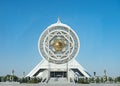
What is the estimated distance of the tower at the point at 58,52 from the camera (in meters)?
56.1

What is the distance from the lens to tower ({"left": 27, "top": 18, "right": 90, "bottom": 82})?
56.1m

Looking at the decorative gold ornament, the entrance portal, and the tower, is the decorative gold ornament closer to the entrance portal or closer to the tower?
the tower

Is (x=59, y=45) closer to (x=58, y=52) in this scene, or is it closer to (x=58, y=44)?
(x=58, y=44)

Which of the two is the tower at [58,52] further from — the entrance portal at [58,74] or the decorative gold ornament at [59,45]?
the entrance portal at [58,74]

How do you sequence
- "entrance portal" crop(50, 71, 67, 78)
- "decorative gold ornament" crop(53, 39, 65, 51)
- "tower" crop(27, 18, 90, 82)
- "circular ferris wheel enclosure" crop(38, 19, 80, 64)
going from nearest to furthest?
"decorative gold ornament" crop(53, 39, 65, 51) → "tower" crop(27, 18, 90, 82) → "circular ferris wheel enclosure" crop(38, 19, 80, 64) → "entrance portal" crop(50, 71, 67, 78)

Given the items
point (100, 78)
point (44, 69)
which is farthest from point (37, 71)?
point (100, 78)

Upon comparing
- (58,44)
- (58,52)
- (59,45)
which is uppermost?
(58,44)

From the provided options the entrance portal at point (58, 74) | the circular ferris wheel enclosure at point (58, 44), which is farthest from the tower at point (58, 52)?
the entrance portal at point (58, 74)

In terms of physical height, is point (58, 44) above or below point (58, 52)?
above

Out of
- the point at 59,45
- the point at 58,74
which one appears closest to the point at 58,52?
the point at 59,45

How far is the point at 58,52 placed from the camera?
56812 mm

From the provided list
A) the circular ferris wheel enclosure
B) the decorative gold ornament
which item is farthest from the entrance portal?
the decorative gold ornament

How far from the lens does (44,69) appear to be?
57.1 m

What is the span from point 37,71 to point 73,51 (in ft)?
29.1
